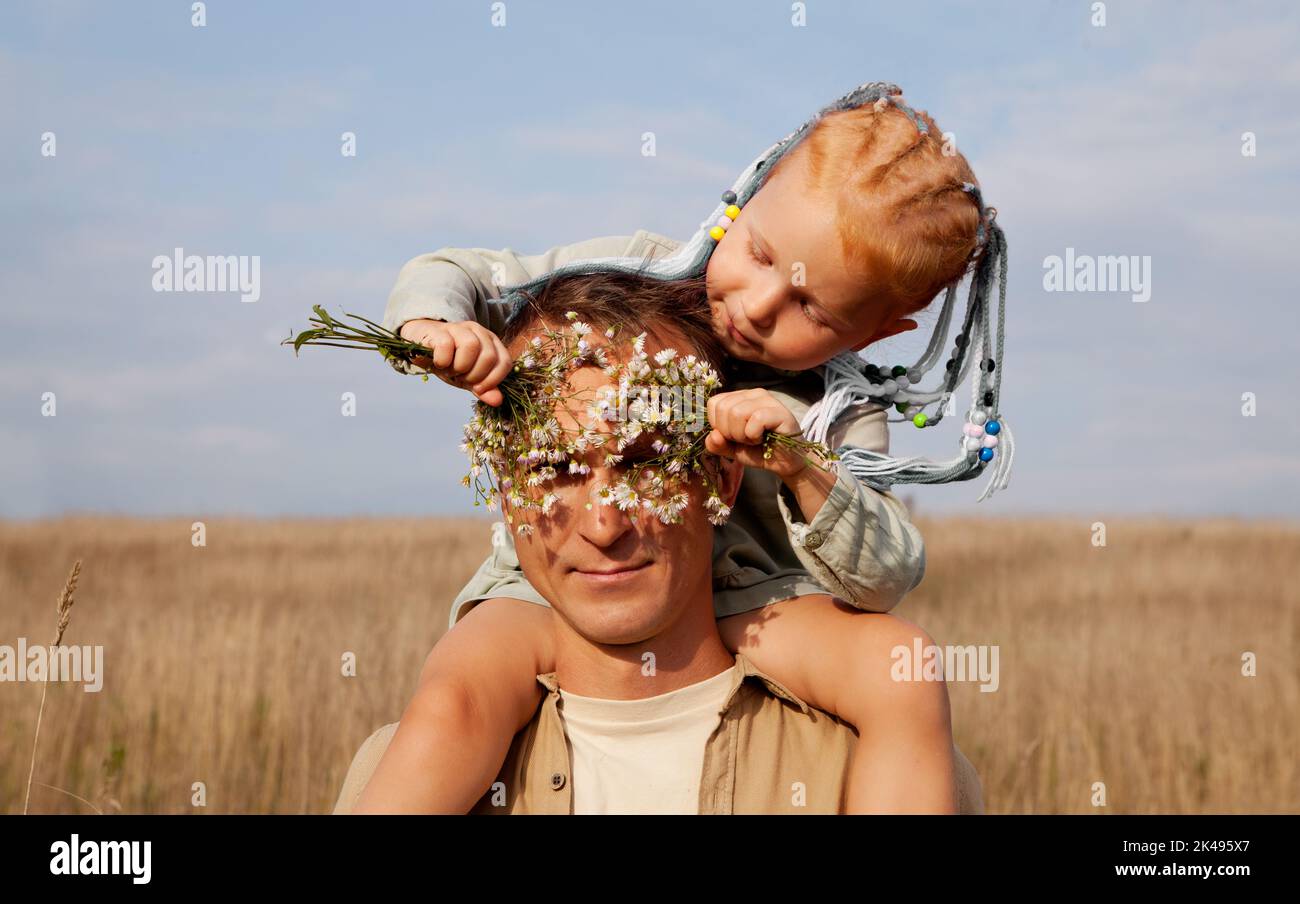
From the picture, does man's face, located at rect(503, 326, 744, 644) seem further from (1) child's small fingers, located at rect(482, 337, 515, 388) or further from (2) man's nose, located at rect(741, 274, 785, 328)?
(2) man's nose, located at rect(741, 274, 785, 328)

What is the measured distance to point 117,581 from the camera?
12109mm

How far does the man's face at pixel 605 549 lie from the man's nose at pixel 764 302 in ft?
1.71

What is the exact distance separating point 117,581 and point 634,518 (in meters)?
9.87

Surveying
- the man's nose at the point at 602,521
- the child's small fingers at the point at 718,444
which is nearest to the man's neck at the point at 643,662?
the man's nose at the point at 602,521

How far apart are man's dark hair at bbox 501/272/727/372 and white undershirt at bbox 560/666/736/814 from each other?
998 millimetres

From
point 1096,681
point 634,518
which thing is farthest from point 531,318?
point 1096,681

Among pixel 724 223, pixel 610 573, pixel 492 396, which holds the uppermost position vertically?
pixel 724 223

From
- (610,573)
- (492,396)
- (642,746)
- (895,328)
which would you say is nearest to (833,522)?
(610,573)

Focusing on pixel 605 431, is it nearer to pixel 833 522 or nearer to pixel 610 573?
pixel 610 573

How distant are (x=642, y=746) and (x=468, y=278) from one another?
1.48m

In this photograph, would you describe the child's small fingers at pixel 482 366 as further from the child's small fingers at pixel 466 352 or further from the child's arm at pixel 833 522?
the child's arm at pixel 833 522

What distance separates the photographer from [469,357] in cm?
346

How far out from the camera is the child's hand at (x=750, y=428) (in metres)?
3.41
